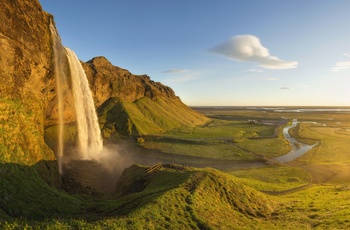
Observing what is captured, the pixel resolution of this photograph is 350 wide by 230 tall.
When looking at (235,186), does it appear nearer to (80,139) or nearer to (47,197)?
(47,197)

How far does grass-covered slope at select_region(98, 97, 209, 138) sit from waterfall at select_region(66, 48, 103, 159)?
42.9 feet

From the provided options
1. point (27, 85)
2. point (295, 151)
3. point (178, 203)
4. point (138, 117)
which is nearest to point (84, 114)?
point (27, 85)

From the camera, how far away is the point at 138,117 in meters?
95.9

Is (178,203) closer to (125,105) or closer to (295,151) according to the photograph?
(295,151)

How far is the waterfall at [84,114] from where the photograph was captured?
182 ft

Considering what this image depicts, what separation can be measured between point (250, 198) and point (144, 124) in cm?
6707

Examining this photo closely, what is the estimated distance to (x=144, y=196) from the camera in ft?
81.5

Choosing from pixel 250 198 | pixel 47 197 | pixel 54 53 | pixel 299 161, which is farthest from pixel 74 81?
pixel 299 161

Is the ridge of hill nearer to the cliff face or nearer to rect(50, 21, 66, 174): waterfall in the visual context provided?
rect(50, 21, 66, 174): waterfall

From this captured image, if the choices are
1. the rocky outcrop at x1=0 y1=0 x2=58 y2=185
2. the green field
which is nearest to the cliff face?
the rocky outcrop at x1=0 y1=0 x2=58 y2=185

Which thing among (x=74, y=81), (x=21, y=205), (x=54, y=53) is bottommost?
(x=21, y=205)

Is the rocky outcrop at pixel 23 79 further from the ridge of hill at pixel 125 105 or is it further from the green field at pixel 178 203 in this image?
the ridge of hill at pixel 125 105

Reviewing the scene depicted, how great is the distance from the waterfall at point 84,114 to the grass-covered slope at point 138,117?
13.1 metres

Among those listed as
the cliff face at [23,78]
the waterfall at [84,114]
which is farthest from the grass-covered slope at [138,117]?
the cliff face at [23,78]
